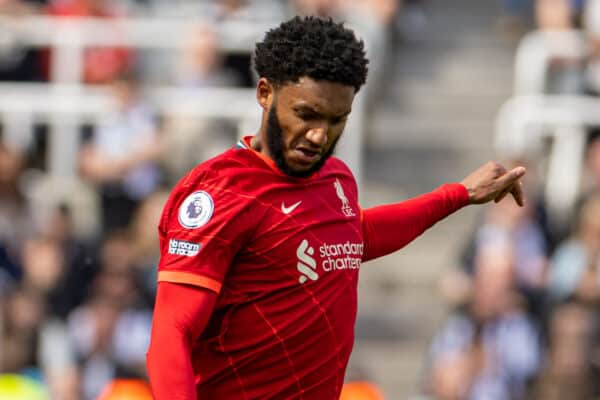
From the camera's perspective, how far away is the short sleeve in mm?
4379

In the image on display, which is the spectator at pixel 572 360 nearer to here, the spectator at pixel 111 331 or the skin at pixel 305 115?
the spectator at pixel 111 331

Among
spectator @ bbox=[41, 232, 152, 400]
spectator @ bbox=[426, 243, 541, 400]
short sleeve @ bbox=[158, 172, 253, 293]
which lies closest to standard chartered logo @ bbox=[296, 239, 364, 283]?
short sleeve @ bbox=[158, 172, 253, 293]

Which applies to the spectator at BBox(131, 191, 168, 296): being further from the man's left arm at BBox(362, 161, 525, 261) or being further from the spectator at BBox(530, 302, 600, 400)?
the man's left arm at BBox(362, 161, 525, 261)

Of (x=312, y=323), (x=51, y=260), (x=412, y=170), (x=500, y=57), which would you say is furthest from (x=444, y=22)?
(x=312, y=323)

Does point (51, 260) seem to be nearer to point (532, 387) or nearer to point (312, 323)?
point (532, 387)

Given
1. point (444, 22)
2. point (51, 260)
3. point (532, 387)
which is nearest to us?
point (532, 387)

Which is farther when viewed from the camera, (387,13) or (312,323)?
(387,13)

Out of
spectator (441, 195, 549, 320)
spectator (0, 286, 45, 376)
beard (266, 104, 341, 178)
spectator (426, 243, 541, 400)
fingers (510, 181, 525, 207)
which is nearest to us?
beard (266, 104, 341, 178)

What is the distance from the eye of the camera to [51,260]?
1067 centimetres

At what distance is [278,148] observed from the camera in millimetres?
4609

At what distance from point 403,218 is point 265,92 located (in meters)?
0.93

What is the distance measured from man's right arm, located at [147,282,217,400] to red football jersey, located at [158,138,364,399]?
0.23 feet

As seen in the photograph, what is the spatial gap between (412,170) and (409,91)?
982 millimetres

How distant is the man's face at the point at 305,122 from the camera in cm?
448
